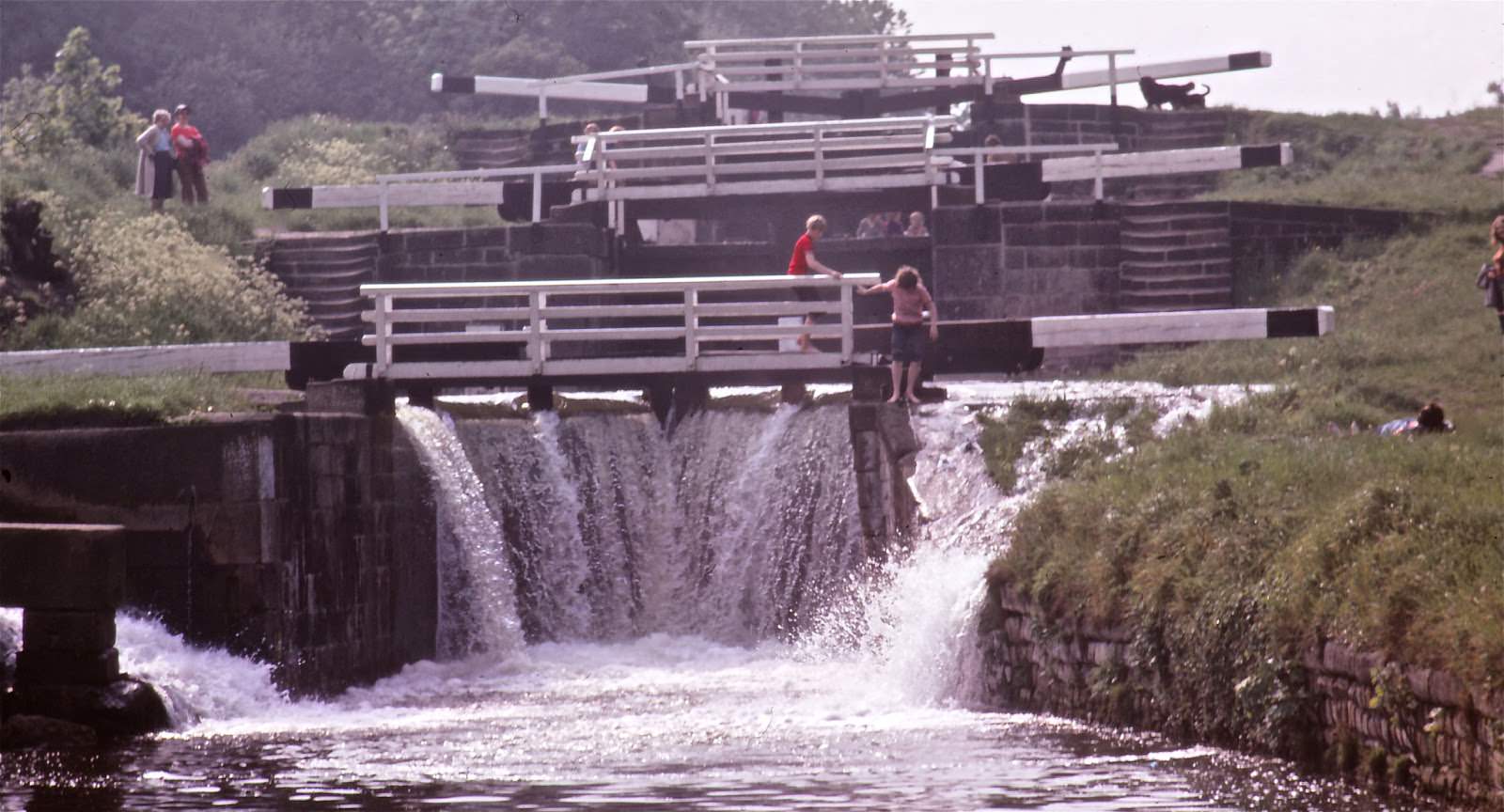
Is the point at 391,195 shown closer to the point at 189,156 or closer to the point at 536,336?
the point at 189,156

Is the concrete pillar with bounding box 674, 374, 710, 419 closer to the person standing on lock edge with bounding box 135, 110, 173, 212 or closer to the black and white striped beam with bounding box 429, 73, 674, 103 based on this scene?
the person standing on lock edge with bounding box 135, 110, 173, 212

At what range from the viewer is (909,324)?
20.1 m

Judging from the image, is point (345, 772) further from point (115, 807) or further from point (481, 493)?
point (481, 493)

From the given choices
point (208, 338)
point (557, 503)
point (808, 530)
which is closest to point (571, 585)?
point (557, 503)

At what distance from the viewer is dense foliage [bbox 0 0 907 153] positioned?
177 feet

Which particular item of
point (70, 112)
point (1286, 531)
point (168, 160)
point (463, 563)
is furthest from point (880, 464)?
point (70, 112)

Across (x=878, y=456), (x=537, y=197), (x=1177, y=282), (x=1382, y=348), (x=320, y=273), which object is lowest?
(x=878, y=456)

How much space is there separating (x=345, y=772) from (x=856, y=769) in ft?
9.36

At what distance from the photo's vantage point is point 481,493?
2050 centimetres

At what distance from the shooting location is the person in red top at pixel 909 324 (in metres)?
20.1

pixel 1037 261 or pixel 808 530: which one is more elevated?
pixel 1037 261

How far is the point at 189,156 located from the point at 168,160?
325 millimetres

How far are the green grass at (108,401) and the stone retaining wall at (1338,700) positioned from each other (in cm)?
665

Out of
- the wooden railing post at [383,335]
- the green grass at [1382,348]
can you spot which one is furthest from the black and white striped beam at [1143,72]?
the wooden railing post at [383,335]
